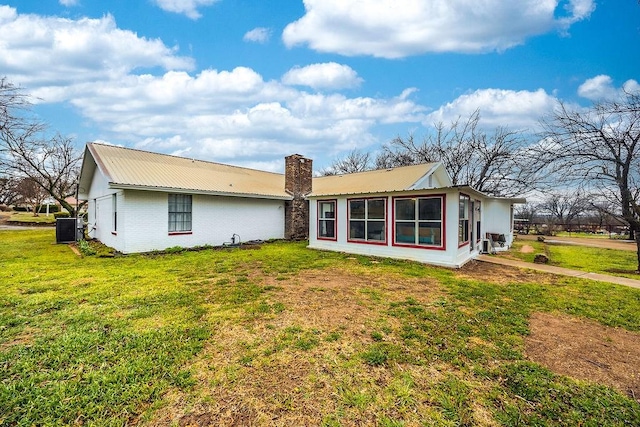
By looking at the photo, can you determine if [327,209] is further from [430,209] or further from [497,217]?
[497,217]

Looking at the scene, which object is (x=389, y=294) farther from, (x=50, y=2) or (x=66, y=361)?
(x=50, y=2)

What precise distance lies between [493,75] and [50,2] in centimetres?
1868

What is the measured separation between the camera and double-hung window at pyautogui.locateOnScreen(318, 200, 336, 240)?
12.7 metres

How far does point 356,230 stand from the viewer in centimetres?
1188

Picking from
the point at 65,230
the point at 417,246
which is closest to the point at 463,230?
the point at 417,246

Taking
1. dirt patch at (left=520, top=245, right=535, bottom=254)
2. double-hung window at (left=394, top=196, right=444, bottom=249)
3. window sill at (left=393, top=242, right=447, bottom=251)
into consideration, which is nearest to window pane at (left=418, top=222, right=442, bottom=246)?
double-hung window at (left=394, top=196, right=444, bottom=249)

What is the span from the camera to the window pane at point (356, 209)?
11.6 metres

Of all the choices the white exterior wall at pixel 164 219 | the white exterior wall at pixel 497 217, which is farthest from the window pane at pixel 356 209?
the white exterior wall at pixel 497 217

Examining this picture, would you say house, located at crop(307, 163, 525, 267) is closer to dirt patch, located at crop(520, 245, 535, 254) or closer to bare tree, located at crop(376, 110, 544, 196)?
dirt patch, located at crop(520, 245, 535, 254)

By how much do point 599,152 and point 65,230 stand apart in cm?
2111

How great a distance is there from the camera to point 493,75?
1577 cm

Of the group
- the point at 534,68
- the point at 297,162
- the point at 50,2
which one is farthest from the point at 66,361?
the point at 534,68

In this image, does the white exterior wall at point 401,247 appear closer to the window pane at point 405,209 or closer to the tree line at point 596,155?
the window pane at point 405,209

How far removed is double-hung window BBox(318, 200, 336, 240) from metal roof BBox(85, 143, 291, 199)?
3091mm
